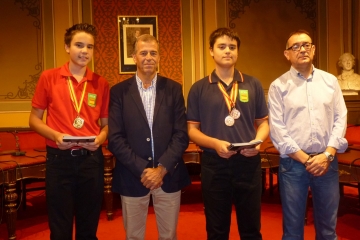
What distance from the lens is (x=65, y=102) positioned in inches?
90.0

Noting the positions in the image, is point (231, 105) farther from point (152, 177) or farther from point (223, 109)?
point (152, 177)

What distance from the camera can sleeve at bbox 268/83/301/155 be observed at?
2271 millimetres

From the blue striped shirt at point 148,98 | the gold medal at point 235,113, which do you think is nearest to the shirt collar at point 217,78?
the gold medal at point 235,113

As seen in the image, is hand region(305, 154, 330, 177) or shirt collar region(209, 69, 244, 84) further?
shirt collar region(209, 69, 244, 84)

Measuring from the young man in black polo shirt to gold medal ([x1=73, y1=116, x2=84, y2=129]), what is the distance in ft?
2.09

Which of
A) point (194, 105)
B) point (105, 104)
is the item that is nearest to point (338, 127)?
point (194, 105)

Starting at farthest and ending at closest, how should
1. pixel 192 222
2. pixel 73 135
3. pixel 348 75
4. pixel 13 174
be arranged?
pixel 348 75 → pixel 192 222 → pixel 13 174 → pixel 73 135

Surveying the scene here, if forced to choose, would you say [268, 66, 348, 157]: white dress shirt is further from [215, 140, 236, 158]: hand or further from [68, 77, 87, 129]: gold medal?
[68, 77, 87, 129]: gold medal

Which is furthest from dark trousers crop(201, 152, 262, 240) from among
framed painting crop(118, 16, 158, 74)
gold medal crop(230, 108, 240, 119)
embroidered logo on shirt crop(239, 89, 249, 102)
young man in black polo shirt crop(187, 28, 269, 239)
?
framed painting crop(118, 16, 158, 74)

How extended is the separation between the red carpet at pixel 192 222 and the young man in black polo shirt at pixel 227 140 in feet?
4.15

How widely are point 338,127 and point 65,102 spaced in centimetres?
160

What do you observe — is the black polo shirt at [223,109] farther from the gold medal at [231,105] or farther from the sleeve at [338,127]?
the sleeve at [338,127]

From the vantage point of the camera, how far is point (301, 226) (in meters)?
2.33

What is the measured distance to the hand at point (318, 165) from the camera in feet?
7.28
